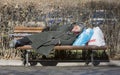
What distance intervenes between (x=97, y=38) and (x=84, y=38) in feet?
1.13

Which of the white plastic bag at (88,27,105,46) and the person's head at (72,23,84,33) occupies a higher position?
the person's head at (72,23,84,33)

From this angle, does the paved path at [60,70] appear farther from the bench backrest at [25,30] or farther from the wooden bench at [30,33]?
the bench backrest at [25,30]

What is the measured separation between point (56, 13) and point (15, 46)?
6.21ft

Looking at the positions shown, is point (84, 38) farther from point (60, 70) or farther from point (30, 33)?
point (30, 33)

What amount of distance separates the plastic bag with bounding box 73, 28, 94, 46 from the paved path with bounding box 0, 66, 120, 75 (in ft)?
2.29

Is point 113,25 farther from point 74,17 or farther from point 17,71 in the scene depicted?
point 17,71

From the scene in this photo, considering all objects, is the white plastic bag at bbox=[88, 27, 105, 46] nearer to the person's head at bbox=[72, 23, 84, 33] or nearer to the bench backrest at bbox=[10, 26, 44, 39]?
the person's head at bbox=[72, 23, 84, 33]

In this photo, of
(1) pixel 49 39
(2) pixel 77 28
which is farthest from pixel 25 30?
(2) pixel 77 28

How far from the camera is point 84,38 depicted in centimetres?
1206

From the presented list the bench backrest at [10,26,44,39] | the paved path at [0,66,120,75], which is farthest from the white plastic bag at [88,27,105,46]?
the bench backrest at [10,26,44,39]

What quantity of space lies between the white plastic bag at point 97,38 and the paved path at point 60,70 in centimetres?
66

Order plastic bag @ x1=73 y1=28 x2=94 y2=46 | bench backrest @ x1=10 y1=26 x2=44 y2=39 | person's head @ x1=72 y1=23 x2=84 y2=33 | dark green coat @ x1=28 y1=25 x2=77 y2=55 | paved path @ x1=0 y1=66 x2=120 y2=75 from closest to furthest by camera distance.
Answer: paved path @ x1=0 y1=66 x2=120 y2=75
dark green coat @ x1=28 y1=25 x2=77 y2=55
plastic bag @ x1=73 y1=28 x2=94 y2=46
person's head @ x1=72 y1=23 x2=84 y2=33
bench backrest @ x1=10 y1=26 x2=44 y2=39

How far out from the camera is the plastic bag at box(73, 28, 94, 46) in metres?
12.1

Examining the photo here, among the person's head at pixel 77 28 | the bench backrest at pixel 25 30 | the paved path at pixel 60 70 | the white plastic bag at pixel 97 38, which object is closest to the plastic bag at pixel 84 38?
the white plastic bag at pixel 97 38
